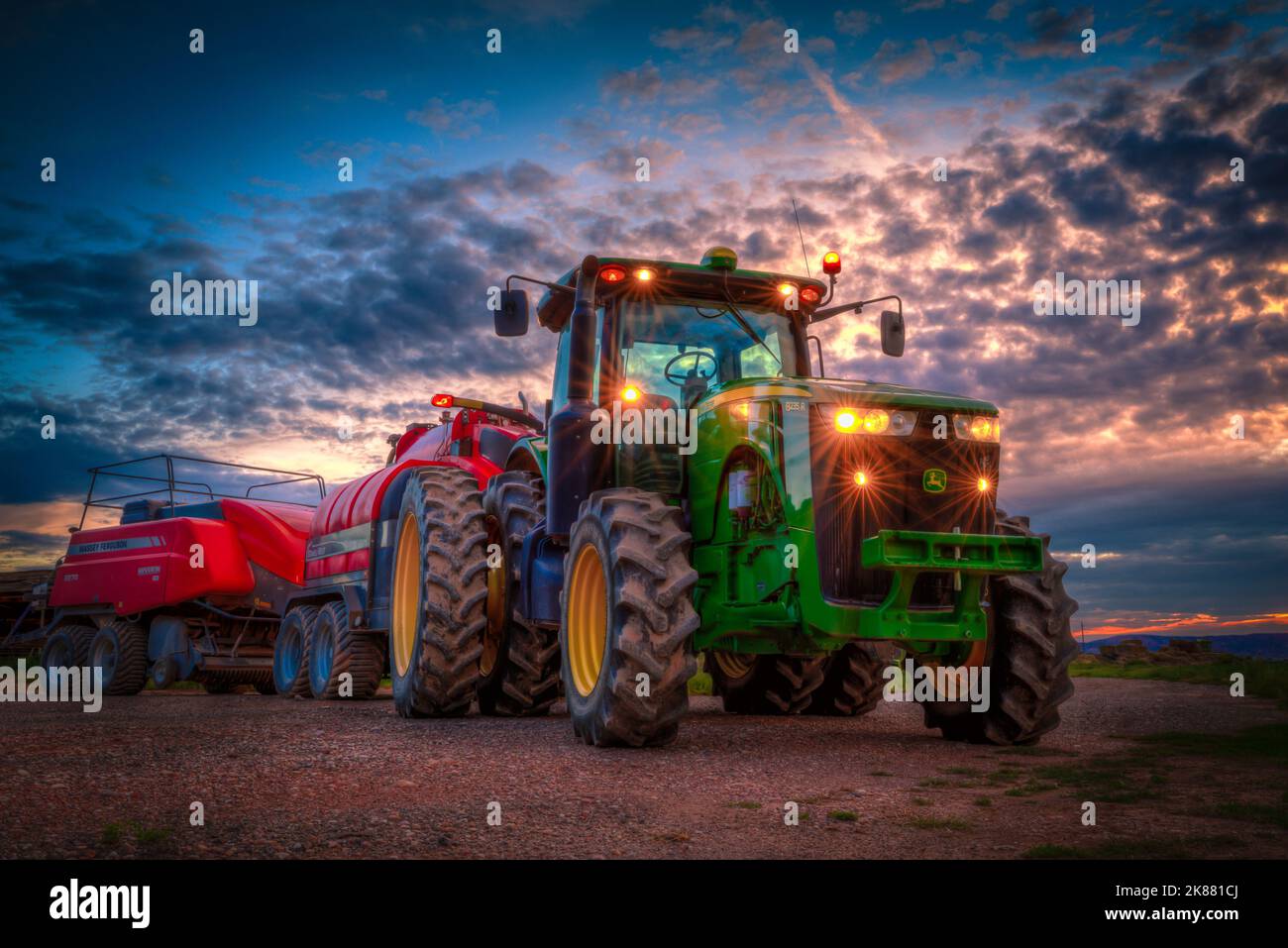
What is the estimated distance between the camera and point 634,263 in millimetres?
8648

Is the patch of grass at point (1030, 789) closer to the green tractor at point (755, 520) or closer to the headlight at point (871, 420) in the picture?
the green tractor at point (755, 520)

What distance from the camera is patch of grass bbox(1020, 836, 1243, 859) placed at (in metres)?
4.11

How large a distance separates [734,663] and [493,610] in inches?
88.7

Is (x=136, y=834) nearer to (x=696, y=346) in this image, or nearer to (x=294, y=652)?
(x=696, y=346)

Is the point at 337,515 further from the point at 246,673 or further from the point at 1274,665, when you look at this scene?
the point at 1274,665

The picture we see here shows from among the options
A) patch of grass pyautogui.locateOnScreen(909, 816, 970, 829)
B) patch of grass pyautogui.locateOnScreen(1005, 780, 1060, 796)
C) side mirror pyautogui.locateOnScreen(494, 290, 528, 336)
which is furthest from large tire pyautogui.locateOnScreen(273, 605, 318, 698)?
patch of grass pyautogui.locateOnScreen(909, 816, 970, 829)

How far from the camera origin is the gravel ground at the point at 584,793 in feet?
14.1

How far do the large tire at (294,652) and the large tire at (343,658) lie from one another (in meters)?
0.41

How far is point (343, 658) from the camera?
13312 mm

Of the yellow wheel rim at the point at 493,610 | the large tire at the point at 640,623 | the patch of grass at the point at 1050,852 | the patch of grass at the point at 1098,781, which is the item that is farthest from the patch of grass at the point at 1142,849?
the yellow wheel rim at the point at 493,610

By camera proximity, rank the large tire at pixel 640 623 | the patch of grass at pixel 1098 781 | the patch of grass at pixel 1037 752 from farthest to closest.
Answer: the patch of grass at pixel 1037 752, the large tire at pixel 640 623, the patch of grass at pixel 1098 781

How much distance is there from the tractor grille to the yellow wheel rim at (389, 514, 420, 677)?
16.5 ft

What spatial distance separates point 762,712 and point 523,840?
6.66 meters

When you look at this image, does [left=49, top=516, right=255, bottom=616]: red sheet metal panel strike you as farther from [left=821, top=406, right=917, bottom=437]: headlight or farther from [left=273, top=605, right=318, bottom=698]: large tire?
[left=821, top=406, right=917, bottom=437]: headlight
